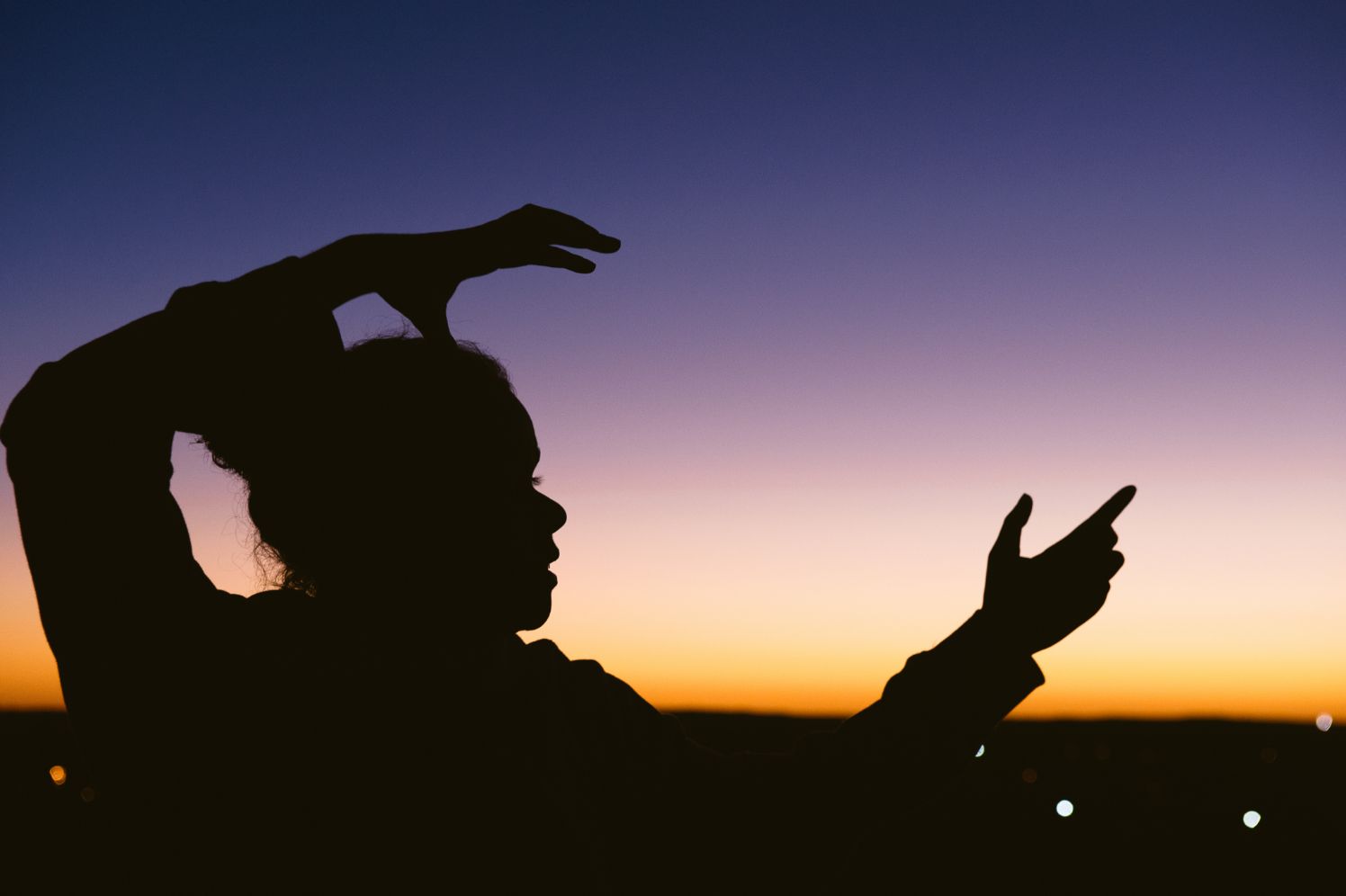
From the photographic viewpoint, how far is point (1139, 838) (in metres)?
45.1

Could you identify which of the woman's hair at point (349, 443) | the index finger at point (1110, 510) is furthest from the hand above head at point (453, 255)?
the index finger at point (1110, 510)

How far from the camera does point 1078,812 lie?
170ft

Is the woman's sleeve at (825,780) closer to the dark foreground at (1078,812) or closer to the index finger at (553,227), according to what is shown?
the index finger at (553,227)

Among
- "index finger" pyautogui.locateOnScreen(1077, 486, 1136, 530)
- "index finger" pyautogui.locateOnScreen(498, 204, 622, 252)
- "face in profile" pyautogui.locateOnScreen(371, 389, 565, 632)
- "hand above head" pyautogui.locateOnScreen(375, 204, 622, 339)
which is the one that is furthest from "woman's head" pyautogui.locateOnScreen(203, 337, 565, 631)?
"index finger" pyautogui.locateOnScreen(1077, 486, 1136, 530)

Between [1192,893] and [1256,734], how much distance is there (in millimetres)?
49879

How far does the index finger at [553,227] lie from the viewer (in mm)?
1458

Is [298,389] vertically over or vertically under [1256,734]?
over

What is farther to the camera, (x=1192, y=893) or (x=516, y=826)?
(x=1192, y=893)

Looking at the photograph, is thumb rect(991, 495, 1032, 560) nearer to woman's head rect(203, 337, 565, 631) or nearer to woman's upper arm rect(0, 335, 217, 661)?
woman's head rect(203, 337, 565, 631)

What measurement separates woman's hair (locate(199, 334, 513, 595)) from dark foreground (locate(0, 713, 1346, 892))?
3408cm

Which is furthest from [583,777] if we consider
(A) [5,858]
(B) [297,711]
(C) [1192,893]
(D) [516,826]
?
(C) [1192,893]

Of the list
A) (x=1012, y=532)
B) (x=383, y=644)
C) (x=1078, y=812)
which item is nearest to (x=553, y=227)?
(x=383, y=644)

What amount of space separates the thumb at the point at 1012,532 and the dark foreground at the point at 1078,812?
1366 inches

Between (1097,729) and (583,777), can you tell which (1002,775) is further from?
(583,777)
